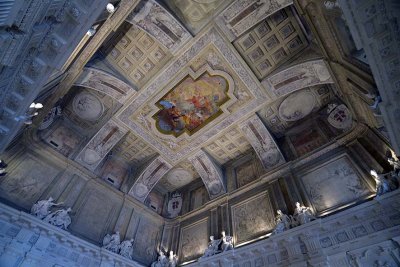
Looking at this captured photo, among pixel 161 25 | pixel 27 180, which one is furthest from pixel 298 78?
pixel 27 180

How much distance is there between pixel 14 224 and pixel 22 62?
671 centimetres

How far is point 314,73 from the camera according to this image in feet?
31.0

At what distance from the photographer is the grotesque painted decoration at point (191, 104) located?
1096 cm

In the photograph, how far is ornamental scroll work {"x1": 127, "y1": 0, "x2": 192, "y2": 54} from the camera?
8.88m

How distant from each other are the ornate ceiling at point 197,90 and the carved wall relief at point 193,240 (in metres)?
2.08

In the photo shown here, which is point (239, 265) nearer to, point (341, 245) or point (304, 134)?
point (341, 245)

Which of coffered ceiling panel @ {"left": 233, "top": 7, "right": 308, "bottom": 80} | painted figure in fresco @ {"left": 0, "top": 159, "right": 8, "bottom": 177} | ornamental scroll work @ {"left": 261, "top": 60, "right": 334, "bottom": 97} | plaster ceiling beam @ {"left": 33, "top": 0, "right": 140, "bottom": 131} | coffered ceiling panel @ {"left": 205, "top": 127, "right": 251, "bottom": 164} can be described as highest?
coffered ceiling panel @ {"left": 233, "top": 7, "right": 308, "bottom": 80}

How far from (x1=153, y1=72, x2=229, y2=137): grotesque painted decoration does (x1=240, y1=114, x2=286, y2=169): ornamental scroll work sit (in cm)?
171

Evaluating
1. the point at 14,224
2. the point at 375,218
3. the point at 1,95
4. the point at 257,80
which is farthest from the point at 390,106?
the point at 14,224

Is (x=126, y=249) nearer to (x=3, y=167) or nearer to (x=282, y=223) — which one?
(x=3, y=167)

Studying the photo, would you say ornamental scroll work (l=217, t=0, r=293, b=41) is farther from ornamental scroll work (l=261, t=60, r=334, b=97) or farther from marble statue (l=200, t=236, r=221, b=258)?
marble statue (l=200, t=236, r=221, b=258)

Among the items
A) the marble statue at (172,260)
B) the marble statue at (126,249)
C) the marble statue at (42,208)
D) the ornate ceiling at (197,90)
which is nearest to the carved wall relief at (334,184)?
the ornate ceiling at (197,90)

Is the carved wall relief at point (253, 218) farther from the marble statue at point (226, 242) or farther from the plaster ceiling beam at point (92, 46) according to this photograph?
the plaster ceiling beam at point (92, 46)

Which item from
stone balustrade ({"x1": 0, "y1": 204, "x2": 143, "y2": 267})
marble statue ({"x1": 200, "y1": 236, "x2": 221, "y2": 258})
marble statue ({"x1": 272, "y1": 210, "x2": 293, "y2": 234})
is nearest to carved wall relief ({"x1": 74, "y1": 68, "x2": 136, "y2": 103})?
stone balustrade ({"x1": 0, "y1": 204, "x2": 143, "y2": 267})
